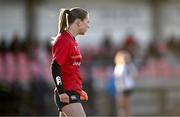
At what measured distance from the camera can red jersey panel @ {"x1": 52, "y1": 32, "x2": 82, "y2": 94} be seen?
320 inches

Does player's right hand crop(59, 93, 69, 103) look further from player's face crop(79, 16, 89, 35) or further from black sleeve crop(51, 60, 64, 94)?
player's face crop(79, 16, 89, 35)

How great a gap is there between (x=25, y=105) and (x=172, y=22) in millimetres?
7797

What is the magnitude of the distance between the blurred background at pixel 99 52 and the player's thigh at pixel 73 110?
12.0m

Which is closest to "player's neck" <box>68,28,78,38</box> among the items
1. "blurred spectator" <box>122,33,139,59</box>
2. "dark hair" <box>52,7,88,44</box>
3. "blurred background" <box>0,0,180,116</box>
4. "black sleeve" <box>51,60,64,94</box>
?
"dark hair" <box>52,7,88,44</box>

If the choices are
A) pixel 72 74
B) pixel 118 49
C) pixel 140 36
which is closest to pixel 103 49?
pixel 118 49

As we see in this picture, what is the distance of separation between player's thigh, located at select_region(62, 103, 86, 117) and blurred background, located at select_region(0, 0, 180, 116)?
39.4 ft

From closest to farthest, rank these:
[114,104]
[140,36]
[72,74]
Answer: [72,74], [114,104], [140,36]

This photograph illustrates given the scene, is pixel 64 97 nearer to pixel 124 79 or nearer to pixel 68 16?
pixel 68 16

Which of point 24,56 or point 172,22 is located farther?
point 172,22

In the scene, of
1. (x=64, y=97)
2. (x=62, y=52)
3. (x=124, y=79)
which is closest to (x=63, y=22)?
→ (x=62, y=52)

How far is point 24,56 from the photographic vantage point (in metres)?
21.0

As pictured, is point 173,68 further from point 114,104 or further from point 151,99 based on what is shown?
point 114,104

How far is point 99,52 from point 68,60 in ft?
49.0

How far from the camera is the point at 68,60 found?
26.8ft
